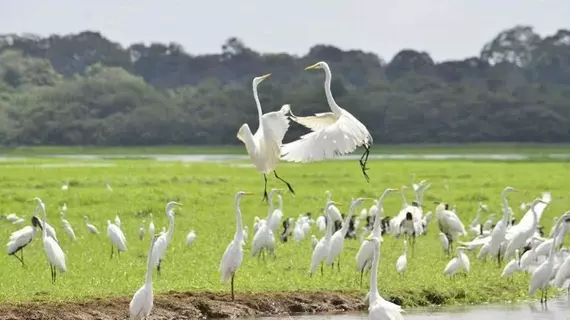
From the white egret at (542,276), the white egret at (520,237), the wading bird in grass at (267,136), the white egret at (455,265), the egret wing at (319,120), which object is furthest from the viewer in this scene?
the white egret at (520,237)

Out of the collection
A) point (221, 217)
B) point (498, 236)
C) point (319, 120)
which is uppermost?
point (319, 120)

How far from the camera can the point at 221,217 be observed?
25.8m

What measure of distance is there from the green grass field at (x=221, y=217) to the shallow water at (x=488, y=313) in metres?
0.44

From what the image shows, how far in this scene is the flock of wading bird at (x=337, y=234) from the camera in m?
12.3

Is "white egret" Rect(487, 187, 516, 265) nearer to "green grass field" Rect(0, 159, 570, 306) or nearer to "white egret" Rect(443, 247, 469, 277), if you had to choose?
"green grass field" Rect(0, 159, 570, 306)

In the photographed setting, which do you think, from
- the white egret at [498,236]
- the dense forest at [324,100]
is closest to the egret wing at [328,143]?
the white egret at [498,236]

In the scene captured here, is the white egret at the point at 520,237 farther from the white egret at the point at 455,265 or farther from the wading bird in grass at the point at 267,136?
the wading bird in grass at the point at 267,136

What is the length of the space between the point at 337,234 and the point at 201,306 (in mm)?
2942

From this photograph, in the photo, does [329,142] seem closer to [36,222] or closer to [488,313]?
[488,313]

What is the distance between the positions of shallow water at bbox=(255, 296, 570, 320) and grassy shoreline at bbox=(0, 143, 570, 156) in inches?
1983

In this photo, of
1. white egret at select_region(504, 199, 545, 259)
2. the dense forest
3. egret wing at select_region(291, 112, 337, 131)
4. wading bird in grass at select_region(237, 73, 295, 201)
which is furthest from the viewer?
the dense forest

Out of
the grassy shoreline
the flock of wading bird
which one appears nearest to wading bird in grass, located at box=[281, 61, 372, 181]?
the flock of wading bird

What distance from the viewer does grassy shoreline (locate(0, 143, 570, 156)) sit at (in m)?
68.0

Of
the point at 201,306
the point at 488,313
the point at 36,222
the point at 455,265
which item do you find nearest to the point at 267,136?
the point at 201,306
